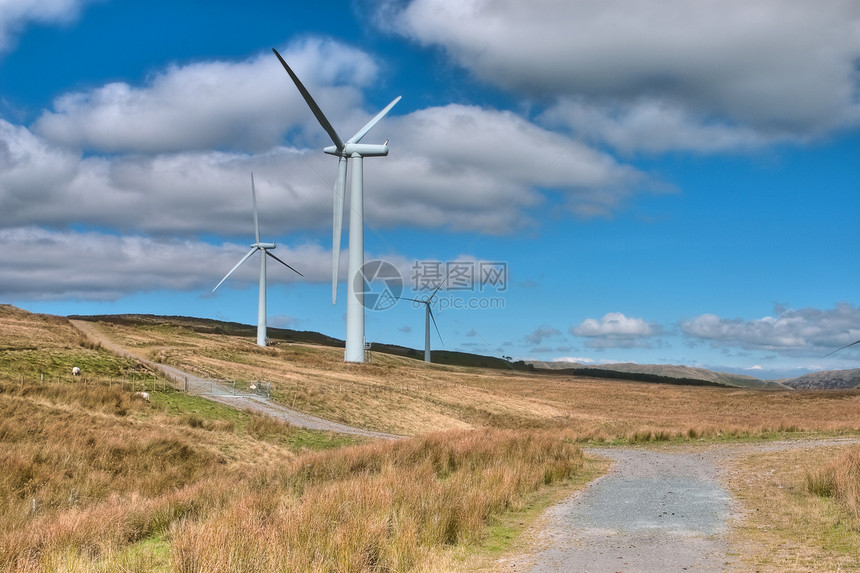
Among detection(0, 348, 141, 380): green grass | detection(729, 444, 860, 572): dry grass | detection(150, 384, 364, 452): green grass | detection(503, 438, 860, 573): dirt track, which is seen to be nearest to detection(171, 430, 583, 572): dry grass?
detection(503, 438, 860, 573): dirt track

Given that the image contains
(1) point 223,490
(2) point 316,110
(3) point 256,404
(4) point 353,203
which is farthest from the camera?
(4) point 353,203

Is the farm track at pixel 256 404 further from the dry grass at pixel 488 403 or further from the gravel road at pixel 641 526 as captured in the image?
the gravel road at pixel 641 526

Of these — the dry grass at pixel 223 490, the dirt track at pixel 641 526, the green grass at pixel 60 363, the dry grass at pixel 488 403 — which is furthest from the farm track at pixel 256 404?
the dirt track at pixel 641 526

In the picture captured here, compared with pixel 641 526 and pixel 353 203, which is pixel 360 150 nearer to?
pixel 353 203

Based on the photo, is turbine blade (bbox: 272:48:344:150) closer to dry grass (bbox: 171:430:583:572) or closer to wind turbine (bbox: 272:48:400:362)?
wind turbine (bbox: 272:48:400:362)

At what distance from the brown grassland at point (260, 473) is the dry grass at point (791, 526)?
16 cm

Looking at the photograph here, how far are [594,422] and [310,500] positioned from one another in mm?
44117

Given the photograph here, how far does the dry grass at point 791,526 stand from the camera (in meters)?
10.0

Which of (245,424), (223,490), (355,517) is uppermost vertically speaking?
(355,517)

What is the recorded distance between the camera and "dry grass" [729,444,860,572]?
10.0 metres

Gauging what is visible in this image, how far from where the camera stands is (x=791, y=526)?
12672 mm

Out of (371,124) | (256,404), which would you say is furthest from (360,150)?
(256,404)

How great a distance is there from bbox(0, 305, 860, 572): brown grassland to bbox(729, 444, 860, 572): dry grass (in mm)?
162

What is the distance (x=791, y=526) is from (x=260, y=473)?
13.8 meters
